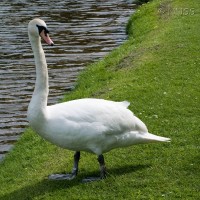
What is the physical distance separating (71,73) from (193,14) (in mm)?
6189

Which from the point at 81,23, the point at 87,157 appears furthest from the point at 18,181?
the point at 81,23

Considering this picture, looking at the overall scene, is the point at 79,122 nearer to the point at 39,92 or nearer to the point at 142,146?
the point at 39,92

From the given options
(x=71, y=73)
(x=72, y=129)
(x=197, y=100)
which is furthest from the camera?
(x=71, y=73)

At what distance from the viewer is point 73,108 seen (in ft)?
26.2

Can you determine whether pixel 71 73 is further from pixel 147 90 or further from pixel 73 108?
pixel 73 108

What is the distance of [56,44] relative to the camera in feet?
70.2

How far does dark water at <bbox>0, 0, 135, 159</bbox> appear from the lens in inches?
565

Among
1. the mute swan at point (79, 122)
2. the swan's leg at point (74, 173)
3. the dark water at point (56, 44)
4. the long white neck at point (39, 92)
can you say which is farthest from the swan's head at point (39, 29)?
the dark water at point (56, 44)

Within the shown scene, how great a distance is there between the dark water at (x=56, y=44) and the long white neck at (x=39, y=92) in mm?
3379

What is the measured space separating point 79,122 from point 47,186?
108 cm

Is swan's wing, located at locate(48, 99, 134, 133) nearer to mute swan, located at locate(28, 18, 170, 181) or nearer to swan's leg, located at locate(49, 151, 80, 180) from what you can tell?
mute swan, located at locate(28, 18, 170, 181)

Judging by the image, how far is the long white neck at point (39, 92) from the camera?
25.3ft

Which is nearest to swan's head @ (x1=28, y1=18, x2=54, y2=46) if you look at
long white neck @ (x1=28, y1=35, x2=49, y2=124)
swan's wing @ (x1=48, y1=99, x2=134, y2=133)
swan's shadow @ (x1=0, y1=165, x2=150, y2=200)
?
long white neck @ (x1=28, y1=35, x2=49, y2=124)

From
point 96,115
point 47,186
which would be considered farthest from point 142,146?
point 47,186
